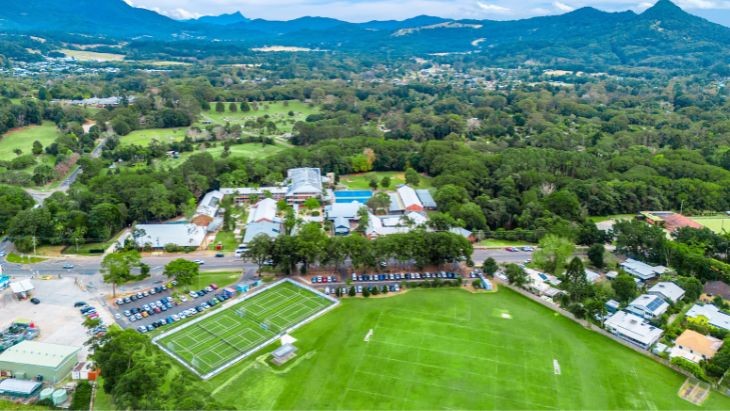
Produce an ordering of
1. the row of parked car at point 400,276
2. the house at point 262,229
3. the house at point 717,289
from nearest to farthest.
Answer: the house at point 717,289, the row of parked car at point 400,276, the house at point 262,229

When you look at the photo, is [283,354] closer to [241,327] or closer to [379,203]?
[241,327]

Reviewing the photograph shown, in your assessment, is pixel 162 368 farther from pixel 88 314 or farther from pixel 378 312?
pixel 378 312

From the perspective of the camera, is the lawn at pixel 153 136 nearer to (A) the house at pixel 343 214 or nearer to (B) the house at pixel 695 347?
(A) the house at pixel 343 214

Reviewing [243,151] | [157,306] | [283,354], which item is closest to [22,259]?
[157,306]

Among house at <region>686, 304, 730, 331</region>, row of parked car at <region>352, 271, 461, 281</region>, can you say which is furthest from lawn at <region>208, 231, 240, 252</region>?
house at <region>686, 304, 730, 331</region>

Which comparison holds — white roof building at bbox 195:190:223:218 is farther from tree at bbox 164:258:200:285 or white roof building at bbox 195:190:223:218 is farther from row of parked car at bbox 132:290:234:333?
row of parked car at bbox 132:290:234:333

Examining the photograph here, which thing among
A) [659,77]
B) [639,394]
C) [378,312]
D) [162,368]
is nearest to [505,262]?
[378,312]

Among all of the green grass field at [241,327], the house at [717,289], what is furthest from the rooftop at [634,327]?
the green grass field at [241,327]
